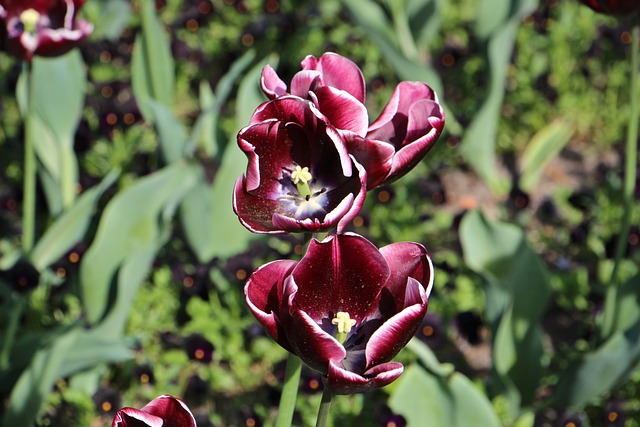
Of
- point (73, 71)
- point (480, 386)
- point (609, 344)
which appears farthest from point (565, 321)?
point (73, 71)

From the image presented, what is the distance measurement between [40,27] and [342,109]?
1266 millimetres

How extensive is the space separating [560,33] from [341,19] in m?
0.91

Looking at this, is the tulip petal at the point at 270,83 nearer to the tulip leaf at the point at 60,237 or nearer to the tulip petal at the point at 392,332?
the tulip petal at the point at 392,332

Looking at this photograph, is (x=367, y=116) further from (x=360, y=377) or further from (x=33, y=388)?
(x=33, y=388)

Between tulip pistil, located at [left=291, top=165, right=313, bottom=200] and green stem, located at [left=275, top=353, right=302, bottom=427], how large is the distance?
0.68 ft

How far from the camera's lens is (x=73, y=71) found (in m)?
2.73

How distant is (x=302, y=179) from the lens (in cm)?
124

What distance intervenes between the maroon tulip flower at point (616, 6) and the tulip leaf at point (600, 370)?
672 mm

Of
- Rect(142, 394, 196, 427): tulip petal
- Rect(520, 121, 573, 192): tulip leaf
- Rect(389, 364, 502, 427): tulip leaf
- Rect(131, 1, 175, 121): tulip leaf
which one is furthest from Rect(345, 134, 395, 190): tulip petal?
Rect(520, 121, 573, 192): tulip leaf

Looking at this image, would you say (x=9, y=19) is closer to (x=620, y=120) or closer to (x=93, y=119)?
(x=93, y=119)

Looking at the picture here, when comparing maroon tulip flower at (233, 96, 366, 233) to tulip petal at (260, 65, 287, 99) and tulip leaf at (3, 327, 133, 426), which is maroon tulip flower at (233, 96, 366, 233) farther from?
tulip leaf at (3, 327, 133, 426)

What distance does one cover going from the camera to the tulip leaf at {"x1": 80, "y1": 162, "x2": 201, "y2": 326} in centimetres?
233

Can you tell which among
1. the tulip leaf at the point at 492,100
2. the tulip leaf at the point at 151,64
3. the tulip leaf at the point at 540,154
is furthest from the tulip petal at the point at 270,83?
the tulip leaf at the point at 540,154

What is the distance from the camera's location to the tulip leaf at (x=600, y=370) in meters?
2.14
